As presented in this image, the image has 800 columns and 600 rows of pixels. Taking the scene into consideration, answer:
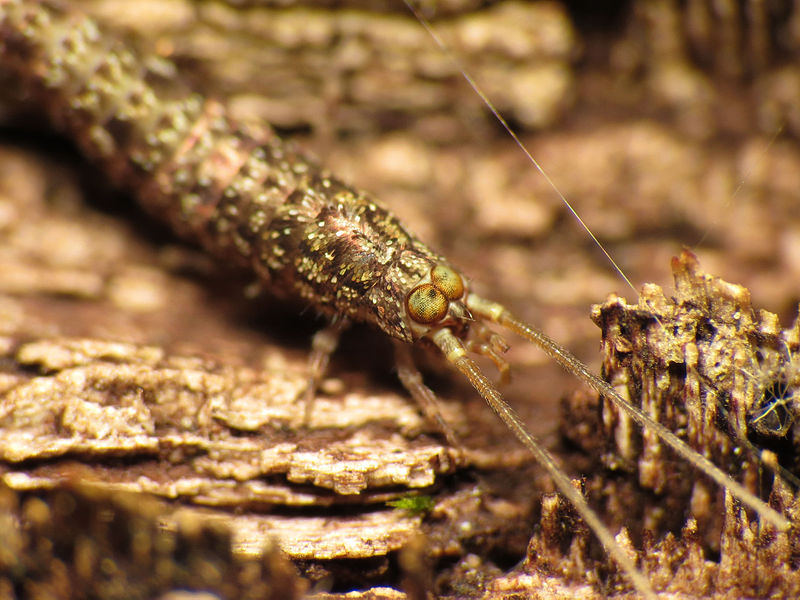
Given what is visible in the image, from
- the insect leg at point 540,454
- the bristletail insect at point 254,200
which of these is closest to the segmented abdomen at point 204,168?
the bristletail insect at point 254,200

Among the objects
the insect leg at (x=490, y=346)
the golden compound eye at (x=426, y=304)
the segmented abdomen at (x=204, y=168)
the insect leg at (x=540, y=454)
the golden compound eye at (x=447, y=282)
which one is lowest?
the insect leg at (x=540, y=454)

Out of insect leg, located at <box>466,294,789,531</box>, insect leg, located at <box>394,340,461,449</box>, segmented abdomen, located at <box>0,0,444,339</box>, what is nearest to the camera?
insect leg, located at <box>466,294,789,531</box>

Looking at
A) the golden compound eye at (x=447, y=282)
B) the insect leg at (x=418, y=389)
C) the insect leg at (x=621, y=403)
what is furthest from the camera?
the golden compound eye at (x=447, y=282)

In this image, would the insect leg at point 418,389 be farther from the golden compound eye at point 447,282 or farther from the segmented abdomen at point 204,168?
the golden compound eye at point 447,282

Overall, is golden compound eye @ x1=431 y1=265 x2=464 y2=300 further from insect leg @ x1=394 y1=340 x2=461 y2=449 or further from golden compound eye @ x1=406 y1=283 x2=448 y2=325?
insect leg @ x1=394 y1=340 x2=461 y2=449

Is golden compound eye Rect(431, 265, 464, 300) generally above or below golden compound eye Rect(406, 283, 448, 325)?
above

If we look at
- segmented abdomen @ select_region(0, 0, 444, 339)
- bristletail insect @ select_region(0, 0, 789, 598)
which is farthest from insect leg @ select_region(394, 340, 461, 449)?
segmented abdomen @ select_region(0, 0, 444, 339)

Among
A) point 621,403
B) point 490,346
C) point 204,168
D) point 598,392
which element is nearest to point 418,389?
point 490,346
